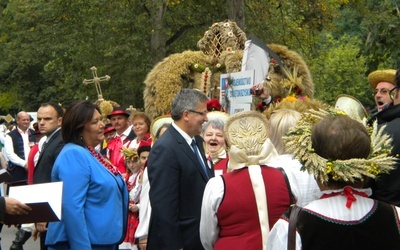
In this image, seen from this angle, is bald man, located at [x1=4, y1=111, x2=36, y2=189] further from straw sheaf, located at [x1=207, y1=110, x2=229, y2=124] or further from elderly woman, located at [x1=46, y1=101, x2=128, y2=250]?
elderly woman, located at [x1=46, y1=101, x2=128, y2=250]

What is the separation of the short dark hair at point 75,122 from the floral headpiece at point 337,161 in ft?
8.21

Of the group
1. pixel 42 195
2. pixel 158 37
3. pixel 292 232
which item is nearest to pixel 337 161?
pixel 292 232

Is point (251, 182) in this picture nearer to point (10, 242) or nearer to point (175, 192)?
point (175, 192)

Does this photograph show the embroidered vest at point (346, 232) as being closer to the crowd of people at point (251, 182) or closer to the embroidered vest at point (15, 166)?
the crowd of people at point (251, 182)

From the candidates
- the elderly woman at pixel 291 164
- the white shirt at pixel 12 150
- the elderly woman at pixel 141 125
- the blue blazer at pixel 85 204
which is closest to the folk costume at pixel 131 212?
the elderly woman at pixel 141 125

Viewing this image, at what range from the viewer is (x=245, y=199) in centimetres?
484

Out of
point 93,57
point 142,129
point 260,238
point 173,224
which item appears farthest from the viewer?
point 93,57

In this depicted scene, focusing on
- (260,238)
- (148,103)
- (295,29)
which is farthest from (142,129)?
(295,29)

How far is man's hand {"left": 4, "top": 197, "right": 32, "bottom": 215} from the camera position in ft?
16.9

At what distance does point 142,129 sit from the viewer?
10.3 meters

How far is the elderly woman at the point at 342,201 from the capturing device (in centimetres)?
345

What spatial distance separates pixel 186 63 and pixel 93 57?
44.2ft

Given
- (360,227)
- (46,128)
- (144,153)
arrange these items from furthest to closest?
1. (144,153)
2. (46,128)
3. (360,227)

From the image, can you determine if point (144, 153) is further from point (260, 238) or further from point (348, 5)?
point (348, 5)
